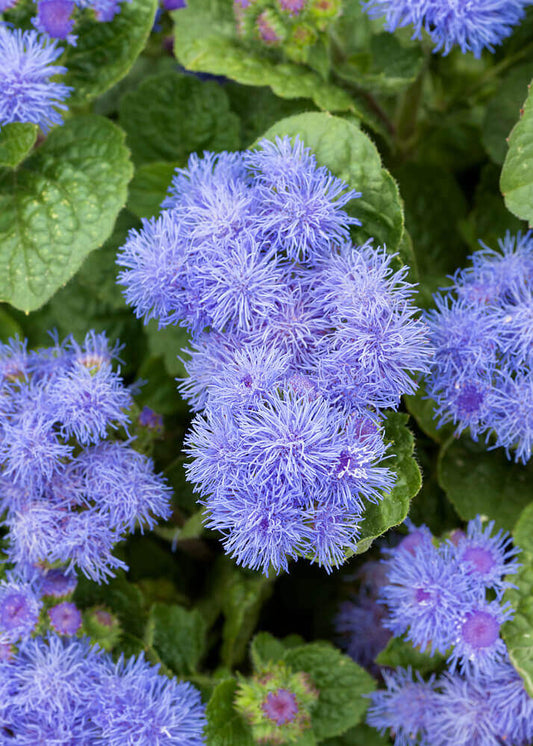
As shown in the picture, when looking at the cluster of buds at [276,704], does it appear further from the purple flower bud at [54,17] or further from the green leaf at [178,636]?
the purple flower bud at [54,17]

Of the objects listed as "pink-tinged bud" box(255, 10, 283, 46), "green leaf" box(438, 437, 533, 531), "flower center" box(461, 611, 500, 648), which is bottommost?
"flower center" box(461, 611, 500, 648)

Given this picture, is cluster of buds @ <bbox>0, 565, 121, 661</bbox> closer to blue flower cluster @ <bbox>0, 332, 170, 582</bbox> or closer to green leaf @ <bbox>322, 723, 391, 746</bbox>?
blue flower cluster @ <bbox>0, 332, 170, 582</bbox>

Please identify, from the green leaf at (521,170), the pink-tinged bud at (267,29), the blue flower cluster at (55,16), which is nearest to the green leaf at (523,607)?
the green leaf at (521,170)

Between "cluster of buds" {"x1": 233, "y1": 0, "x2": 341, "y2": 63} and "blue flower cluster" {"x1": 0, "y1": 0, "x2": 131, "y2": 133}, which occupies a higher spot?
"cluster of buds" {"x1": 233, "y1": 0, "x2": 341, "y2": 63}

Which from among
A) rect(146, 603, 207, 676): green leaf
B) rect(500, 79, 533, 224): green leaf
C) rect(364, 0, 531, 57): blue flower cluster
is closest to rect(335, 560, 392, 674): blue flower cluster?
rect(146, 603, 207, 676): green leaf

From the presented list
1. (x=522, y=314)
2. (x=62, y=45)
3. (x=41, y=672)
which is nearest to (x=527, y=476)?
(x=522, y=314)

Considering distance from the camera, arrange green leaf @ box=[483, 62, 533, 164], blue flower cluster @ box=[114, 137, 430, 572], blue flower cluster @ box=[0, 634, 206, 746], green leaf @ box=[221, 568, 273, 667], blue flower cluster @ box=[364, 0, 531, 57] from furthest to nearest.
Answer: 1. green leaf @ box=[483, 62, 533, 164]
2. green leaf @ box=[221, 568, 273, 667]
3. blue flower cluster @ box=[364, 0, 531, 57]
4. blue flower cluster @ box=[0, 634, 206, 746]
5. blue flower cluster @ box=[114, 137, 430, 572]

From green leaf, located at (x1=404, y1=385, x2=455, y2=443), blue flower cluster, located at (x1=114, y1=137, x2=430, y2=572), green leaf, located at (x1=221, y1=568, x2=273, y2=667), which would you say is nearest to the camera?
blue flower cluster, located at (x1=114, y1=137, x2=430, y2=572)
